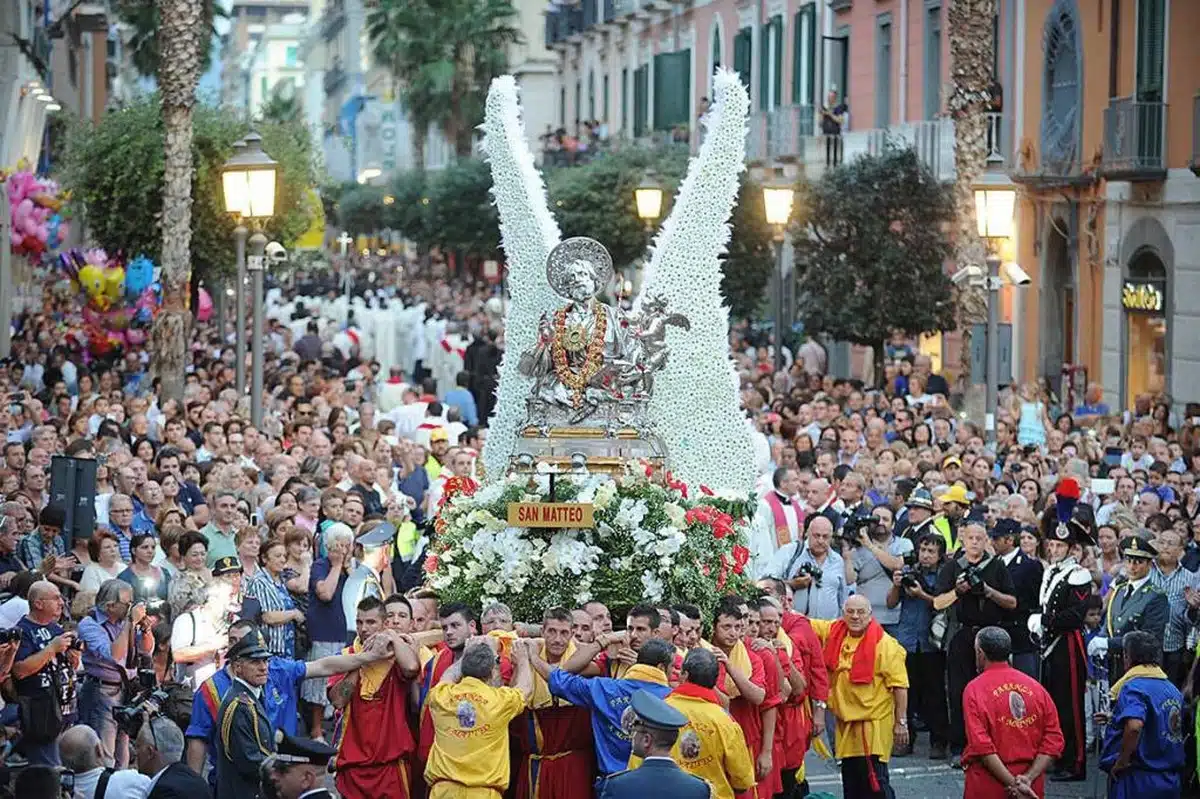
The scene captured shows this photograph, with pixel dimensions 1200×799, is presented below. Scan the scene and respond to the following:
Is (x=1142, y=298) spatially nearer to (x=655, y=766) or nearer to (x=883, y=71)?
(x=883, y=71)

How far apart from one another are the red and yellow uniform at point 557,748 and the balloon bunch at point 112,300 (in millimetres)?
20480

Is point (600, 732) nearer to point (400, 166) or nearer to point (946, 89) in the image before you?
point (946, 89)

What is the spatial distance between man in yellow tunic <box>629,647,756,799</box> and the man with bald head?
4.84 meters

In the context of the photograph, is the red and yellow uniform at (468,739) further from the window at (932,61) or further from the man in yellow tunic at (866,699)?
the window at (932,61)

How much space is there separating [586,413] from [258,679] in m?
5.97

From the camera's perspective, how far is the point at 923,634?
53.9 ft

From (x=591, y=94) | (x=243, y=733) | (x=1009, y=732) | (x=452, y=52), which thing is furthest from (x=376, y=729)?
(x=452, y=52)

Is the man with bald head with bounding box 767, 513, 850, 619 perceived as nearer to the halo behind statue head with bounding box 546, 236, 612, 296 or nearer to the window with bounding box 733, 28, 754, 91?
the halo behind statue head with bounding box 546, 236, 612, 296

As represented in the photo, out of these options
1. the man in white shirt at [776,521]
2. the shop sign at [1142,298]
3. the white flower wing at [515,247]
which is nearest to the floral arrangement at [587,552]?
the man in white shirt at [776,521]

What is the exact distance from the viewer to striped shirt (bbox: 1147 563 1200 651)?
14.9m

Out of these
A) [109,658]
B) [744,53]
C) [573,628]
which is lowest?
[109,658]

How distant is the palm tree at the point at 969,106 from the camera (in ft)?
88.4

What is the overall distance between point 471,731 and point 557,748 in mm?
916

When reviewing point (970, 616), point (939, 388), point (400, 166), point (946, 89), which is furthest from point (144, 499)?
point (400, 166)
